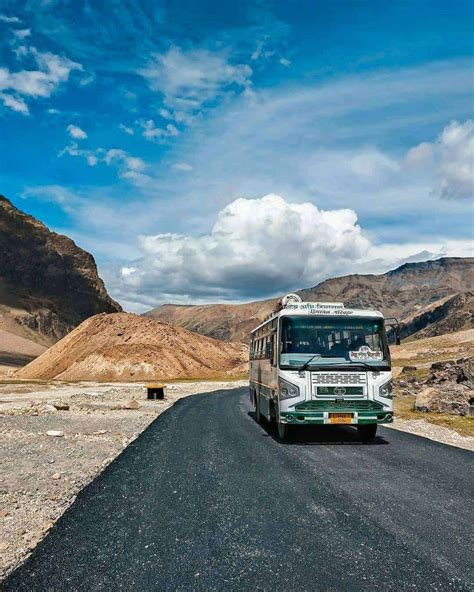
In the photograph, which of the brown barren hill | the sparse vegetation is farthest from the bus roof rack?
the brown barren hill

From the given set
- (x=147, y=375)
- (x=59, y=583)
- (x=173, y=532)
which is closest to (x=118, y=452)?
(x=173, y=532)

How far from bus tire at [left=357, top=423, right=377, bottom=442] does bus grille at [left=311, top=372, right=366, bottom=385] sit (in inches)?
73.4

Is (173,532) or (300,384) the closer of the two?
(173,532)

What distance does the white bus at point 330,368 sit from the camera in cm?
1413

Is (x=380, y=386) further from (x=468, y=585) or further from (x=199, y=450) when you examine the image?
(x=468, y=585)

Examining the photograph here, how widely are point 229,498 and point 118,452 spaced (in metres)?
6.30

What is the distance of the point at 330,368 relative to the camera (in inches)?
564

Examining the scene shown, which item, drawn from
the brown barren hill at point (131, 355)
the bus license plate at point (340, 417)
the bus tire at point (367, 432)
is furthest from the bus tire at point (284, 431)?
the brown barren hill at point (131, 355)

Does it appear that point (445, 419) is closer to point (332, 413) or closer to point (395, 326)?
point (395, 326)

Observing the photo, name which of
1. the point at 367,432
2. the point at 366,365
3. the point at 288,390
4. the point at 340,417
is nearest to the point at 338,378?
the point at 366,365

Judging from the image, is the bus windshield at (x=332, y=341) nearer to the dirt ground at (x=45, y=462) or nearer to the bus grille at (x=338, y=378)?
the bus grille at (x=338, y=378)

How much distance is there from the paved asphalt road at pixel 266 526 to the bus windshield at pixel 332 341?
2.71 m

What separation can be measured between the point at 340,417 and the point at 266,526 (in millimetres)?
7205

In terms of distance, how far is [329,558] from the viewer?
20.2 ft
